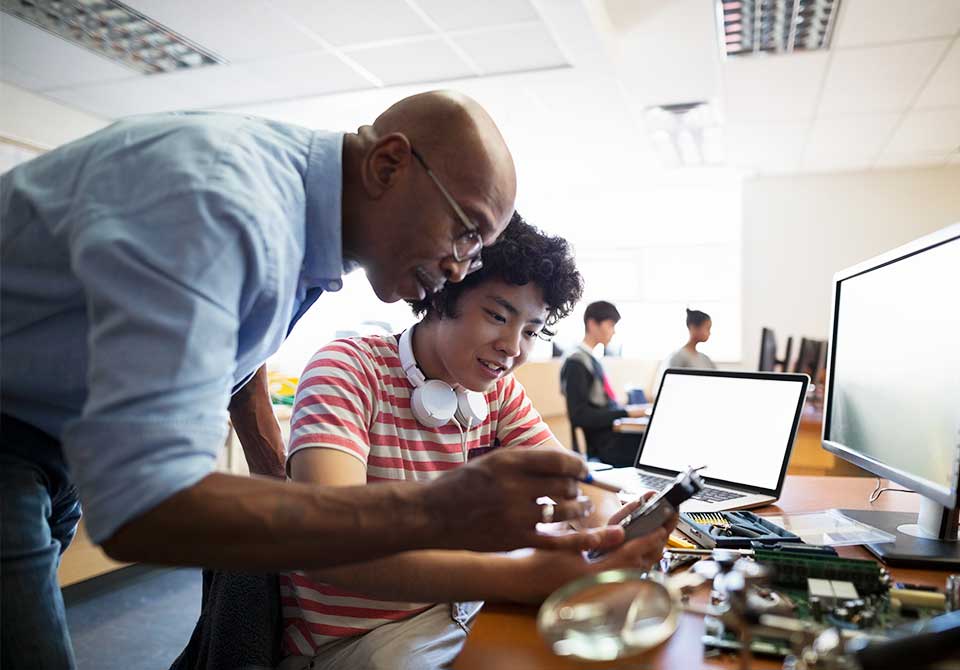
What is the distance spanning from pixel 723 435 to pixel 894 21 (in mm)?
3209

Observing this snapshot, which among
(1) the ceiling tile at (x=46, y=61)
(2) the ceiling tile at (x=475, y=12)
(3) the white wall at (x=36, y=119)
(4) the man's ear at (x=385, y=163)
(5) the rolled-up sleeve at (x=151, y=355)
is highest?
(2) the ceiling tile at (x=475, y=12)

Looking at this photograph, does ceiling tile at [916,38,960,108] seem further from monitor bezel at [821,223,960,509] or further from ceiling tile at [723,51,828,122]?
monitor bezel at [821,223,960,509]

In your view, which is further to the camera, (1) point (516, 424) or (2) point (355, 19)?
(2) point (355, 19)

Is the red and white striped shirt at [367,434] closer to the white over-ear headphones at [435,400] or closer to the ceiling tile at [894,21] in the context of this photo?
the white over-ear headphones at [435,400]

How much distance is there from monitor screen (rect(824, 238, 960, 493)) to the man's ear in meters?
0.80

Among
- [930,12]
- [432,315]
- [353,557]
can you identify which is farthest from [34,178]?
[930,12]

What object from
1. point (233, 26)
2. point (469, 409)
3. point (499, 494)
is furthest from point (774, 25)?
point (499, 494)

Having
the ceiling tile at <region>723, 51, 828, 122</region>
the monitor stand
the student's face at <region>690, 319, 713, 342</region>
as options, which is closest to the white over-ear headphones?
Answer: the monitor stand

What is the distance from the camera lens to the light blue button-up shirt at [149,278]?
61 cm

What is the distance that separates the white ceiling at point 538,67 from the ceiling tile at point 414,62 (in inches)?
0.5

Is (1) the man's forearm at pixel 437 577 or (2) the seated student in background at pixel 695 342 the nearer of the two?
(1) the man's forearm at pixel 437 577

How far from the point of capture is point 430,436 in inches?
51.1

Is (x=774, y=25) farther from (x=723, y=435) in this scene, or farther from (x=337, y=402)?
(x=337, y=402)

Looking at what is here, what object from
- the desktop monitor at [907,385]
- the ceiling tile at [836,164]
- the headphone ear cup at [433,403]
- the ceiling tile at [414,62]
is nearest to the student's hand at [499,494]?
the headphone ear cup at [433,403]
